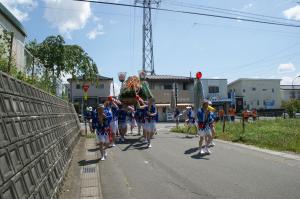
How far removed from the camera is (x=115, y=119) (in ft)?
51.4

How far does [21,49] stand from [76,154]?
3.99 meters

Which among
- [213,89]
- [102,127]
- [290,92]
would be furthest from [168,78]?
[290,92]

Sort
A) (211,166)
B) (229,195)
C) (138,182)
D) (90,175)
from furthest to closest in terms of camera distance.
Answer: (211,166) → (90,175) → (138,182) → (229,195)

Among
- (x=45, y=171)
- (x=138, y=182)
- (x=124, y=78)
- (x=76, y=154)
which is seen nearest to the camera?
(x=45, y=171)

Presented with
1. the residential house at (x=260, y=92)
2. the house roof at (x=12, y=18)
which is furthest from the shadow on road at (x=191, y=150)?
the residential house at (x=260, y=92)

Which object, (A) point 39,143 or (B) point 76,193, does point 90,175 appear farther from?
(A) point 39,143

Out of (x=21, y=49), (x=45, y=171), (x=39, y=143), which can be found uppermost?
(x=21, y=49)

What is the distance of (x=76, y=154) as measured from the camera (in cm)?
1256

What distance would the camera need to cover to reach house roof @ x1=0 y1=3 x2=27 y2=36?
13307 millimetres

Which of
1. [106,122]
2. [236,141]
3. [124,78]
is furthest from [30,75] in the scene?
[124,78]

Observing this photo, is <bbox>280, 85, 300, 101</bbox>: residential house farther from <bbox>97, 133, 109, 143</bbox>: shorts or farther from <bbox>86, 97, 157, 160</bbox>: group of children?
<bbox>97, 133, 109, 143</bbox>: shorts

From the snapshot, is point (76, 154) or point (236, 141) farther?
point (236, 141)

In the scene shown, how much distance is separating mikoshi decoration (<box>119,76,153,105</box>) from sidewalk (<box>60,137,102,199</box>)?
6.96 metres

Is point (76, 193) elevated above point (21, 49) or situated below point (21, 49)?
below
